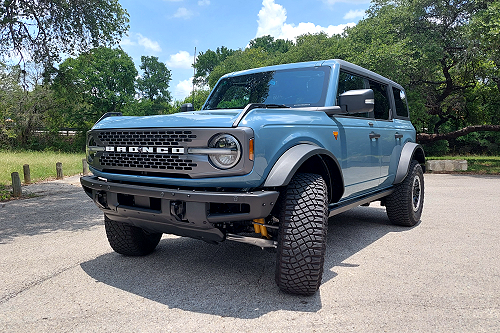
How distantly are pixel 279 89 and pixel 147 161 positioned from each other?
1.71 metres

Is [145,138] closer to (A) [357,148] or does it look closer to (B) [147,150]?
(B) [147,150]

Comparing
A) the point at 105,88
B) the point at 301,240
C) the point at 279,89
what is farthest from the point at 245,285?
the point at 105,88

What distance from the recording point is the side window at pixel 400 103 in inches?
227

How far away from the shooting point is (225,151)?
111 inches

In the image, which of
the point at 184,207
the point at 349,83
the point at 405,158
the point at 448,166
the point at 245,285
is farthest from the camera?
the point at 448,166

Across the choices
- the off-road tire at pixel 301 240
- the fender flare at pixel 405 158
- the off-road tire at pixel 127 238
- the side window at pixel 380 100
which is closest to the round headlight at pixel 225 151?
the off-road tire at pixel 301 240

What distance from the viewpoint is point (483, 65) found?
1997 cm

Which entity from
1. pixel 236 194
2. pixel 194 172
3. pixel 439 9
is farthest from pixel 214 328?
pixel 439 9

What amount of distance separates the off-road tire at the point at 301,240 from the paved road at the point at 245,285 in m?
0.17

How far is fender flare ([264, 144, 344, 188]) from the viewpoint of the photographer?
9.53ft

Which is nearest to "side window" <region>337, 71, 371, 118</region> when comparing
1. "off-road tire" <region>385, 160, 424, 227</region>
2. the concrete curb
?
"off-road tire" <region>385, 160, 424, 227</region>

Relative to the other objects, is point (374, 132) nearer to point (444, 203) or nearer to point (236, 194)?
point (236, 194)

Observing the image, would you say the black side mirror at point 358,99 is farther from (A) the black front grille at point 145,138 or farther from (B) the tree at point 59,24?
(B) the tree at point 59,24

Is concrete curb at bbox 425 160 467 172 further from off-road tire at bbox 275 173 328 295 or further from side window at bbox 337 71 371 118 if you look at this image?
off-road tire at bbox 275 173 328 295
